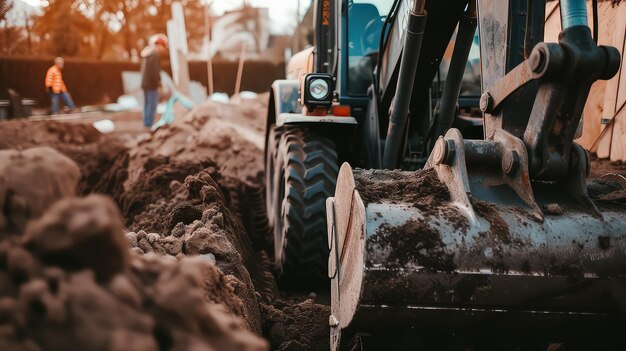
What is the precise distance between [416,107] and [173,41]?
13.5 m

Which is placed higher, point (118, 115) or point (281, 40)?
point (281, 40)

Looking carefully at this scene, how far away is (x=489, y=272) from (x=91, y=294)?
154cm

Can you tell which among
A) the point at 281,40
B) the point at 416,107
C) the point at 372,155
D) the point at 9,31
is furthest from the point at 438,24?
the point at 281,40

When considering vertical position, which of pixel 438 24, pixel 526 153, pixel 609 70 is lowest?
pixel 526 153

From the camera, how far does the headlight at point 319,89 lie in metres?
4.57

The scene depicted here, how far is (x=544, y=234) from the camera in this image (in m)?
2.39

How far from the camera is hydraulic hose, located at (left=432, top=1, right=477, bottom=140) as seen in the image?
12.6ft

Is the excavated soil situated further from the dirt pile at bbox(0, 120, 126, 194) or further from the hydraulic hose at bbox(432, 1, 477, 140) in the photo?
the dirt pile at bbox(0, 120, 126, 194)

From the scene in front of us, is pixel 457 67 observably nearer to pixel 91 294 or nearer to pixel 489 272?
pixel 489 272

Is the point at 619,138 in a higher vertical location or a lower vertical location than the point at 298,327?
higher

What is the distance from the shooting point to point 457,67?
4.05 m

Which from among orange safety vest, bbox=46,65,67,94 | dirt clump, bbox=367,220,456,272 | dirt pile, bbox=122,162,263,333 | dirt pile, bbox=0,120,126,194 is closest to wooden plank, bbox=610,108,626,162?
dirt pile, bbox=122,162,263,333

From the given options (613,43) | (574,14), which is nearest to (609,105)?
(613,43)

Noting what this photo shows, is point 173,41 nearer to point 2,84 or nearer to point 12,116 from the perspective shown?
point 12,116
